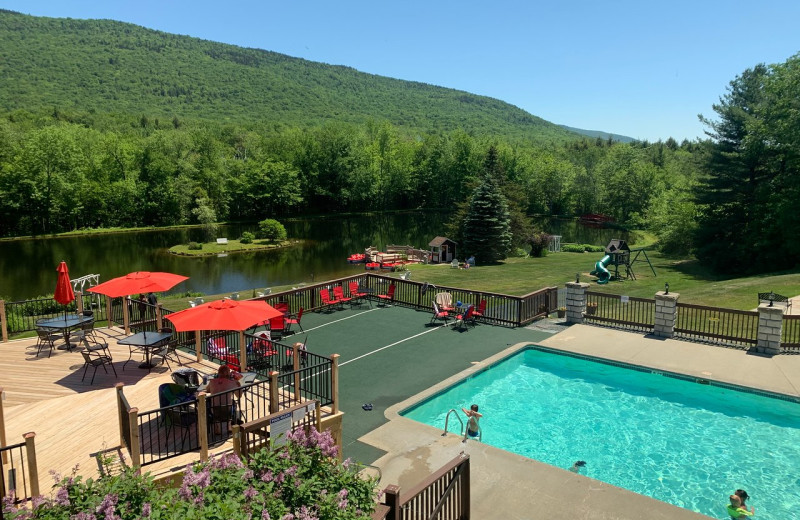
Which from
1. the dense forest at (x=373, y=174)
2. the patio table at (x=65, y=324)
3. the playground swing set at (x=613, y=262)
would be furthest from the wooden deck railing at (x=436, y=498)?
the dense forest at (x=373, y=174)

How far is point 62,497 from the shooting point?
4484 mm

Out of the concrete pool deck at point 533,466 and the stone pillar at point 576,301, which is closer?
the concrete pool deck at point 533,466

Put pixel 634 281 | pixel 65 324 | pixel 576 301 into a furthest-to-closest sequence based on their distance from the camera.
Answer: pixel 634 281 < pixel 576 301 < pixel 65 324

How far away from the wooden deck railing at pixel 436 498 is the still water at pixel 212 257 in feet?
89.7

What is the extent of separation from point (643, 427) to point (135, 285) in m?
11.5

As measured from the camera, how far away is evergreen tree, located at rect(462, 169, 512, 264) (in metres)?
37.6

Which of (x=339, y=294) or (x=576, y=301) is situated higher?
(x=576, y=301)

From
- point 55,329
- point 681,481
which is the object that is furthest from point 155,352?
point 681,481

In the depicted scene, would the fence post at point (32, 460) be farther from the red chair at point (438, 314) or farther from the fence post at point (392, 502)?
the red chair at point (438, 314)

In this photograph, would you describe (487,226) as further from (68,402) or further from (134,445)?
(134,445)

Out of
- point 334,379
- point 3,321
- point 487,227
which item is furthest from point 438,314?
point 487,227

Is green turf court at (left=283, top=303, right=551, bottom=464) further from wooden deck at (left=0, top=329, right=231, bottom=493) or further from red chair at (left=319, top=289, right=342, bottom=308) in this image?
wooden deck at (left=0, top=329, right=231, bottom=493)

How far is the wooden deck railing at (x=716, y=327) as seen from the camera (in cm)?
1489

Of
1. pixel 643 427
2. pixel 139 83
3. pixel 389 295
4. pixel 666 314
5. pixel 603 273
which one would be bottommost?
pixel 643 427
